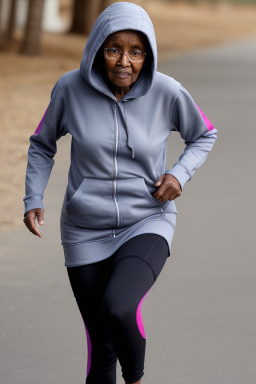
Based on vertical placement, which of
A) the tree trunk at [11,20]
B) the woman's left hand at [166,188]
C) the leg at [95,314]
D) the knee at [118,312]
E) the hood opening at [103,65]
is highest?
the hood opening at [103,65]

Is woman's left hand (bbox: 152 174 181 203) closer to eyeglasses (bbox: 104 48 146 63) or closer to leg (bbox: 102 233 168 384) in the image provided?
leg (bbox: 102 233 168 384)

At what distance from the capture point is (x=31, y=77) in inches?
757

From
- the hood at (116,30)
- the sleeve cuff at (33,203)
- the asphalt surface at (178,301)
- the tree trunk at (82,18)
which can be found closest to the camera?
the hood at (116,30)

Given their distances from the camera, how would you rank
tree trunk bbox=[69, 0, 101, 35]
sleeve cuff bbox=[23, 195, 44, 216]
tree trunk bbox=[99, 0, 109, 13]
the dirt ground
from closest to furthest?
sleeve cuff bbox=[23, 195, 44, 216], the dirt ground, tree trunk bbox=[69, 0, 101, 35], tree trunk bbox=[99, 0, 109, 13]

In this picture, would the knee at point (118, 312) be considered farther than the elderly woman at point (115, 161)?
No

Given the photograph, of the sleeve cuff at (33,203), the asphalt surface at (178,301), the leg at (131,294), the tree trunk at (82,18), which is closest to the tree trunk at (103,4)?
the tree trunk at (82,18)

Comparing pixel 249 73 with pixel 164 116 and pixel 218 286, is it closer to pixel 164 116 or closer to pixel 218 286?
pixel 218 286

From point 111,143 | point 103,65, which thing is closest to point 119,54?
point 103,65

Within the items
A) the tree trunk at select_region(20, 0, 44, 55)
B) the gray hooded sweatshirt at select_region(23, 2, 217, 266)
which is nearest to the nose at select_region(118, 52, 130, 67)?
the gray hooded sweatshirt at select_region(23, 2, 217, 266)

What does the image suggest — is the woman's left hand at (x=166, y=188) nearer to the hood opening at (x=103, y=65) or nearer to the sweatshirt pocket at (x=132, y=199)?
the sweatshirt pocket at (x=132, y=199)

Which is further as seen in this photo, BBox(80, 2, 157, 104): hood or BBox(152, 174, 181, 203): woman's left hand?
BBox(152, 174, 181, 203): woman's left hand

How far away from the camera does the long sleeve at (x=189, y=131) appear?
3.76 m

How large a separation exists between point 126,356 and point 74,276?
427 mm

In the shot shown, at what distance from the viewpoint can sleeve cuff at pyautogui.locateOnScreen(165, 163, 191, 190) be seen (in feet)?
12.4
